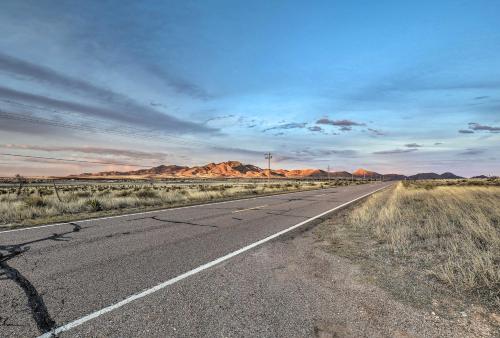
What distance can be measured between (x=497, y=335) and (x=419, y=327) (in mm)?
772

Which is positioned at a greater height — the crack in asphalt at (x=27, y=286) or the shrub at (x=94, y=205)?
the shrub at (x=94, y=205)

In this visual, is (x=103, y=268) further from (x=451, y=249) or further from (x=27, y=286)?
(x=451, y=249)

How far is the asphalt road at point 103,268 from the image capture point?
147 inches

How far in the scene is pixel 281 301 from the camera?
4.35 metres

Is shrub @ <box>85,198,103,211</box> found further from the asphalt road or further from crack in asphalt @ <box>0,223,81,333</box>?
crack in asphalt @ <box>0,223,81,333</box>

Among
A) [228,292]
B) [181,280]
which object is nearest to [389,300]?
[228,292]

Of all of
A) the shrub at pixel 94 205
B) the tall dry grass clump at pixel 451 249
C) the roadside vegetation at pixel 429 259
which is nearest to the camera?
the roadside vegetation at pixel 429 259

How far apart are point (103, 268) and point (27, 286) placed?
115cm

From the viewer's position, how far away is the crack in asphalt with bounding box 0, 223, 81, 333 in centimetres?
361

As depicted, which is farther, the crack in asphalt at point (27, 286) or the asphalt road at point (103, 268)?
the asphalt road at point (103, 268)

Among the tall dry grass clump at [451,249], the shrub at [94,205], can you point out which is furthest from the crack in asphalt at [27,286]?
the shrub at [94,205]

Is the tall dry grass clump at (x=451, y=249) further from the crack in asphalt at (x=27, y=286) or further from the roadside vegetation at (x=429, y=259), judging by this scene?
the crack in asphalt at (x=27, y=286)

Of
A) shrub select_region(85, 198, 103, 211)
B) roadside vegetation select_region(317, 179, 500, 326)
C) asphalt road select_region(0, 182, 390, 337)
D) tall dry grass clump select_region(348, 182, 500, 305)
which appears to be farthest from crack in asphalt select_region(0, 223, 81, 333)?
shrub select_region(85, 198, 103, 211)

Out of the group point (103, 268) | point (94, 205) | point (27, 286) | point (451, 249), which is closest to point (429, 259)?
point (451, 249)
